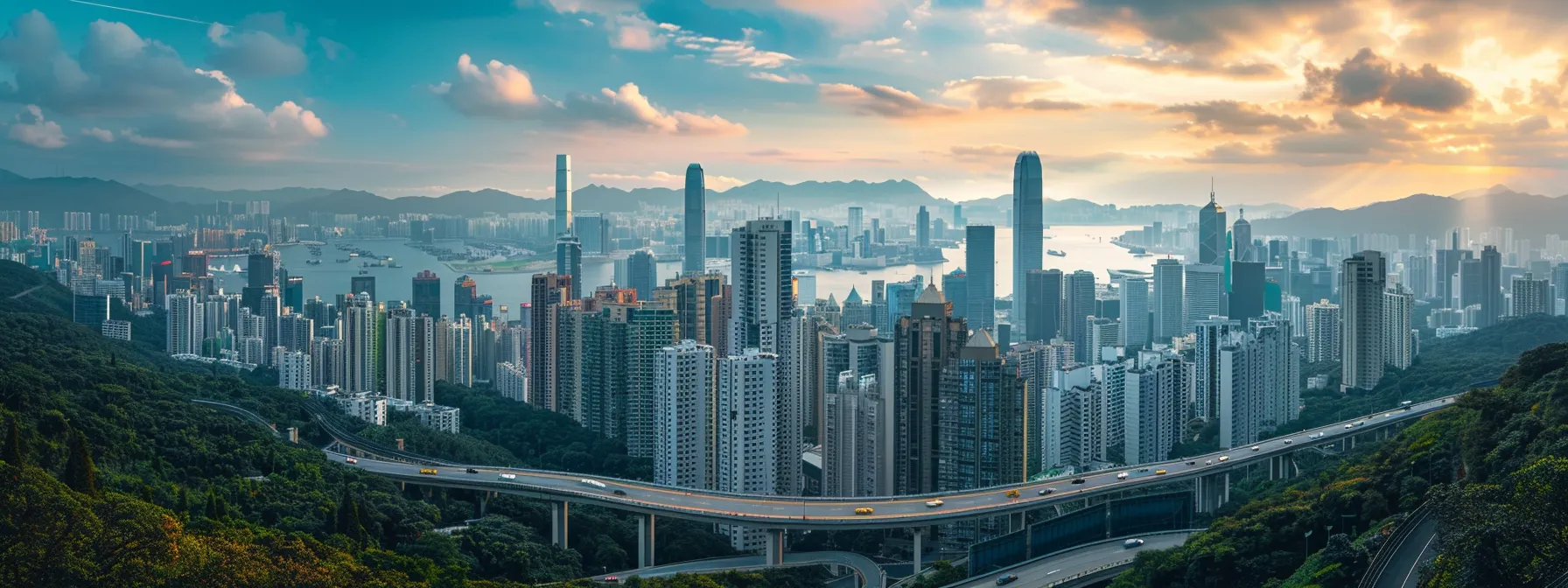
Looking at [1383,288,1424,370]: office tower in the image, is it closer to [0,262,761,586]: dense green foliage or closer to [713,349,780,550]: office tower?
[713,349,780,550]: office tower

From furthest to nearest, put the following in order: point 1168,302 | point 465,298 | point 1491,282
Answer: point 1168,302
point 465,298
point 1491,282

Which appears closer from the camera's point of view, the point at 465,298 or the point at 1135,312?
the point at 465,298

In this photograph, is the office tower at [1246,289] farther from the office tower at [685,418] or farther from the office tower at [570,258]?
the office tower at [685,418]

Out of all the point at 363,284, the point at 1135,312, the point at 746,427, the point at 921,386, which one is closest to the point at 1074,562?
the point at 746,427

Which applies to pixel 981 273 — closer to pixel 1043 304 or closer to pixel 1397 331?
pixel 1043 304

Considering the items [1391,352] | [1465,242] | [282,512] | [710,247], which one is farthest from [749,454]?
[1465,242]

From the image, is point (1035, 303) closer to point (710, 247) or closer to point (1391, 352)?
point (710, 247)
